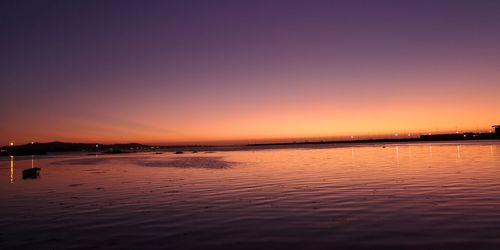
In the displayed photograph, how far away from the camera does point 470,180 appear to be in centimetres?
3225

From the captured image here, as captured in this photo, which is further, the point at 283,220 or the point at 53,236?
the point at 283,220

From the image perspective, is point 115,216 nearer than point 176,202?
Yes

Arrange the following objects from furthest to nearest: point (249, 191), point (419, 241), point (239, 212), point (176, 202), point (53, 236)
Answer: point (249, 191) < point (176, 202) < point (239, 212) < point (53, 236) < point (419, 241)

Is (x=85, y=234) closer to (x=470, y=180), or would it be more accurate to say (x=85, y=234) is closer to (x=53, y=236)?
(x=53, y=236)

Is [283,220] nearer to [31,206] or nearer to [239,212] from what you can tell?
[239,212]

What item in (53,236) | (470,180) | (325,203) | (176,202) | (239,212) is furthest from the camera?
(470,180)

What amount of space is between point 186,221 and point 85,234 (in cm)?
461

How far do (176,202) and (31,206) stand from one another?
9.88 m

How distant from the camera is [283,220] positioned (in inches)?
728

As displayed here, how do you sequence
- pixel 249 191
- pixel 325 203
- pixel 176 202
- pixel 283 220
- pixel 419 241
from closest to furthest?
pixel 419 241 → pixel 283 220 → pixel 325 203 → pixel 176 202 → pixel 249 191

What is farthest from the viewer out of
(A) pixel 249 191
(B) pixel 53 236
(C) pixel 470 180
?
(C) pixel 470 180

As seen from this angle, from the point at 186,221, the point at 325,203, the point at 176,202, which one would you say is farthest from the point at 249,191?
the point at 186,221

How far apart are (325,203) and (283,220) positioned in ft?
17.5

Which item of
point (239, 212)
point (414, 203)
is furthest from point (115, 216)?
point (414, 203)
